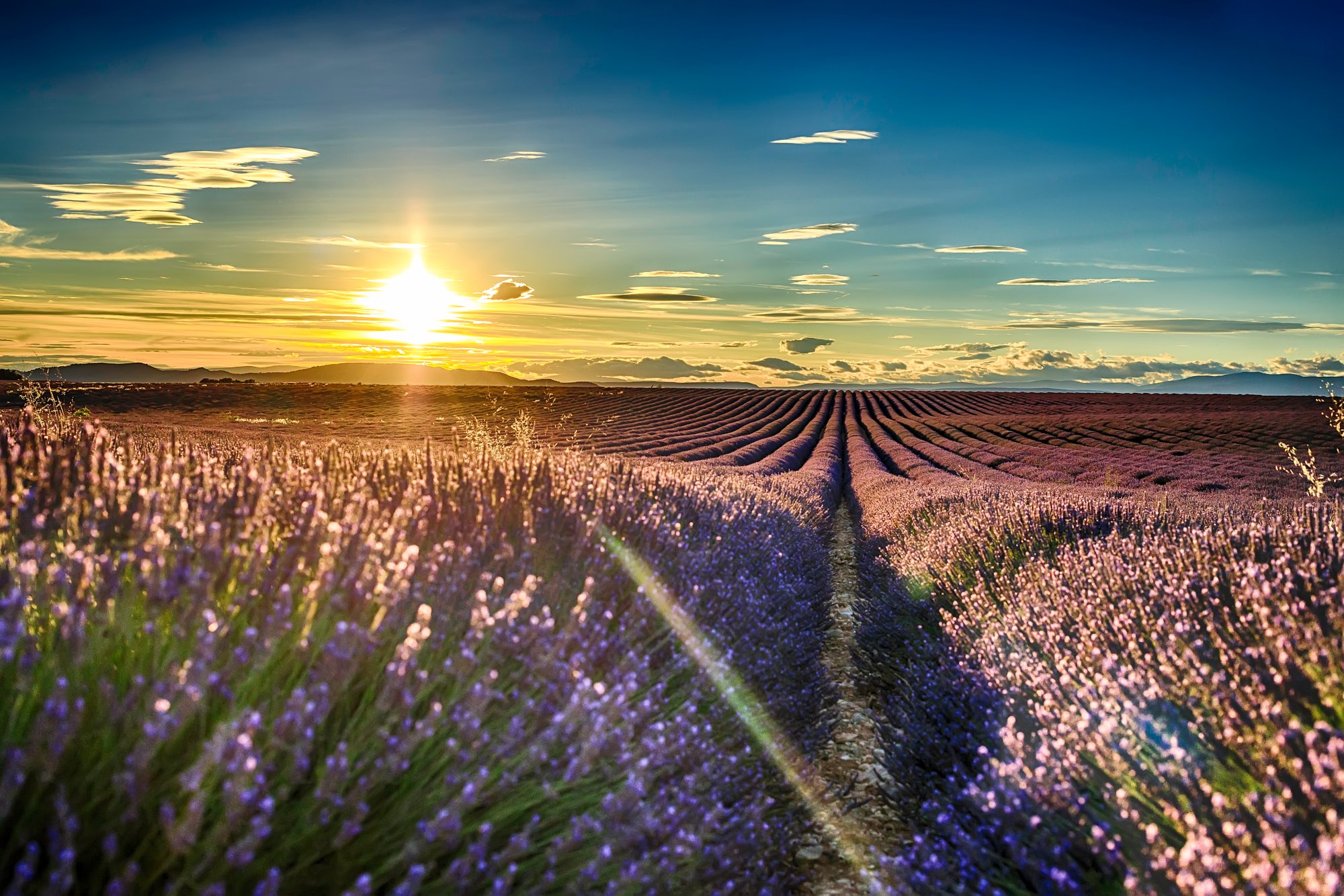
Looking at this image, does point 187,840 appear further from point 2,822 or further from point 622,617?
point 622,617

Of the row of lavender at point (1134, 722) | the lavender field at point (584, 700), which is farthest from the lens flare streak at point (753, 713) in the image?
the row of lavender at point (1134, 722)

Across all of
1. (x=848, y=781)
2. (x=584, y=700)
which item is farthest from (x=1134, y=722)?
(x=848, y=781)

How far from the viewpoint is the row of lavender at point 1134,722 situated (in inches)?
84.2

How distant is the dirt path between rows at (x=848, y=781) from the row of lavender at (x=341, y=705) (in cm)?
23

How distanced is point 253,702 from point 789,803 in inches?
94.1

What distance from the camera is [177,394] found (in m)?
53.5

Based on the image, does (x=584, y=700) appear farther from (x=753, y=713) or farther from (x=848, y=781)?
(x=848, y=781)

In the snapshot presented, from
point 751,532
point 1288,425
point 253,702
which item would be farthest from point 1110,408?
point 253,702

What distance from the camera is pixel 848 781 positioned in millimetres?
4473

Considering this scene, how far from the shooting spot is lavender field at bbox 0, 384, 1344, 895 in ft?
5.74

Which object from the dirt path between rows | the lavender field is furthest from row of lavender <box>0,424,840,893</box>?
the dirt path between rows

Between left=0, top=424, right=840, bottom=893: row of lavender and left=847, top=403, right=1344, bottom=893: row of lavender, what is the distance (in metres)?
0.81

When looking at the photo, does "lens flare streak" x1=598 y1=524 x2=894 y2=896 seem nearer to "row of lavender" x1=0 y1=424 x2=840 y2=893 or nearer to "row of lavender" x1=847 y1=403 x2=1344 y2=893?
"row of lavender" x1=0 y1=424 x2=840 y2=893

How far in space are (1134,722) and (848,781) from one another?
2.04 meters
